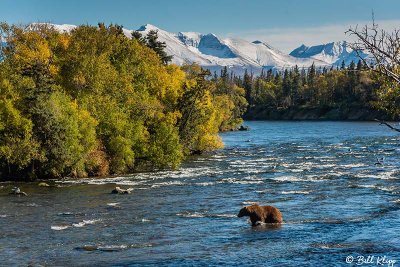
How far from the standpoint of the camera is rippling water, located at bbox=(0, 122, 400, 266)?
84.8 feet

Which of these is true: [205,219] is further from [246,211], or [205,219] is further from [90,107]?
[90,107]

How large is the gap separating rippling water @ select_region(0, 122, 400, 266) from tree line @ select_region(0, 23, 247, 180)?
369 cm

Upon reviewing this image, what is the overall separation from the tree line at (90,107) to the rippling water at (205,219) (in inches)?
145

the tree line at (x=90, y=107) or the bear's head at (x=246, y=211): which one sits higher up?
the tree line at (x=90, y=107)

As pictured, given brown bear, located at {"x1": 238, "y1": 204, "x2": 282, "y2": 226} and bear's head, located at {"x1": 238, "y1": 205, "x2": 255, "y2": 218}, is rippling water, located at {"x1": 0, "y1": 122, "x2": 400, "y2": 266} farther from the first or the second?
brown bear, located at {"x1": 238, "y1": 204, "x2": 282, "y2": 226}

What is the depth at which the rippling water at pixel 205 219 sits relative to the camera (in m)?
25.8

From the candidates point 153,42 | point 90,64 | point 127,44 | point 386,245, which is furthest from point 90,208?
point 153,42

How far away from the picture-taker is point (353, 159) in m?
68.7

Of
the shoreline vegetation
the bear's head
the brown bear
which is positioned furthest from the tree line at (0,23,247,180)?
the brown bear

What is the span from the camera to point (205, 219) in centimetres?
3400

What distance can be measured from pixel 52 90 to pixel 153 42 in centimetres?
5374

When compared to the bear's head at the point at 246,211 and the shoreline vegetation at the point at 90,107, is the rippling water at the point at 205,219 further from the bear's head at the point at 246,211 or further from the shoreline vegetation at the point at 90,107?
the shoreline vegetation at the point at 90,107

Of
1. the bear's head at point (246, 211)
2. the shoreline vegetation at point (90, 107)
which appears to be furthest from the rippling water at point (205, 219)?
the shoreline vegetation at point (90, 107)

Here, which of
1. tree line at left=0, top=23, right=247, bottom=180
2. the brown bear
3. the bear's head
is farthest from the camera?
tree line at left=0, top=23, right=247, bottom=180
